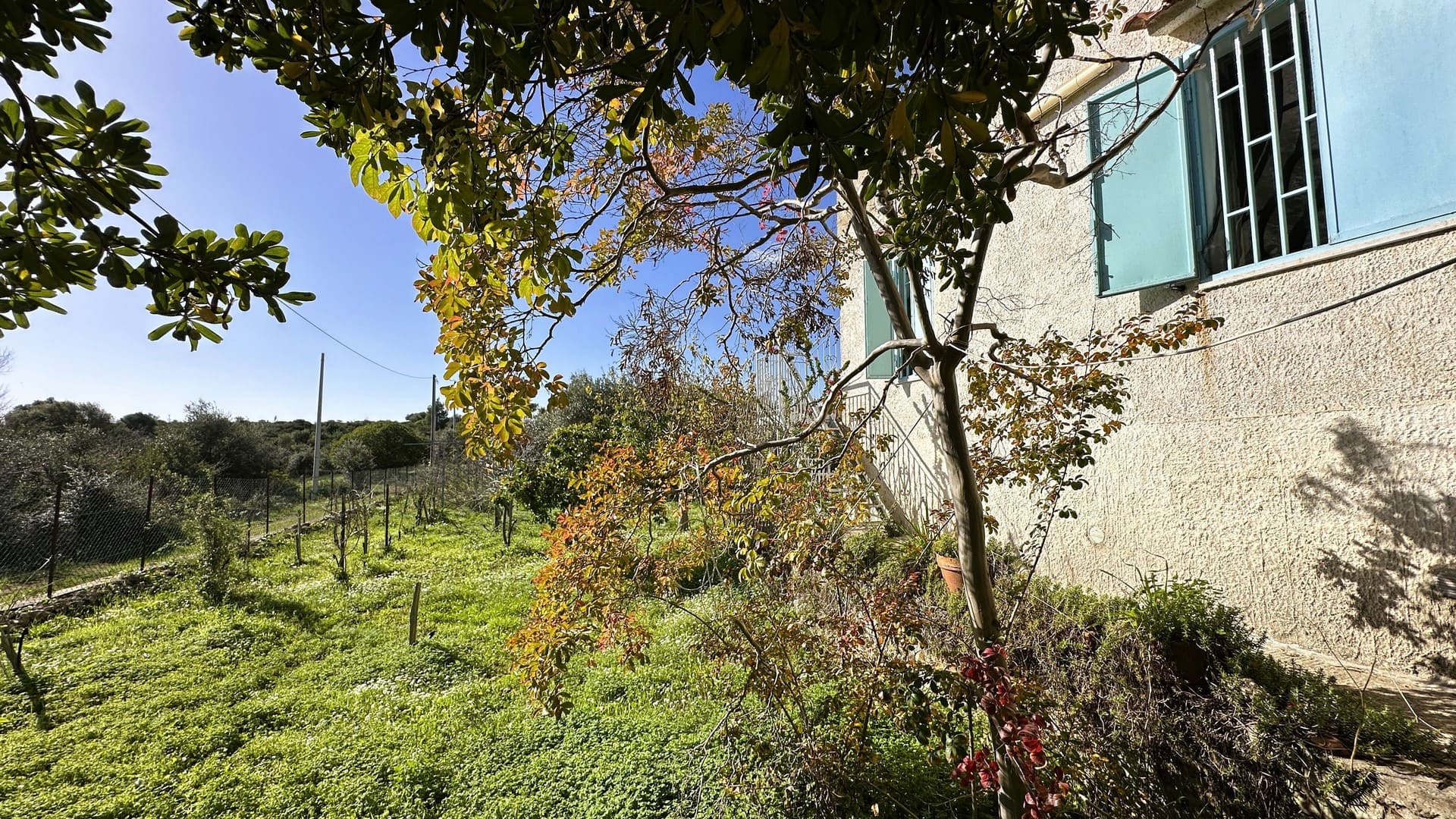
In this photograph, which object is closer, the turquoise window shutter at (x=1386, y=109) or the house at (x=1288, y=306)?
the turquoise window shutter at (x=1386, y=109)

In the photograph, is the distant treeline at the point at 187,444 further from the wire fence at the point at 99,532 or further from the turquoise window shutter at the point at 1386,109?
the turquoise window shutter at the point at 1386,109

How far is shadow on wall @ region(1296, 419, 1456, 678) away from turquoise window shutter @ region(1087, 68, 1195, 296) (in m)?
1.32

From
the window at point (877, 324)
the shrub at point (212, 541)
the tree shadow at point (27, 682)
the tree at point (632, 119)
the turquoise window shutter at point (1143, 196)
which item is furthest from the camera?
the shrub at point (212, 541)

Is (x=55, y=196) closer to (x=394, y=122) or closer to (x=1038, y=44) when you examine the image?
(x=394, y=122)

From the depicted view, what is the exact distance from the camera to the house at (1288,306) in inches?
104

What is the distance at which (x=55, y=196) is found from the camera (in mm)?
960

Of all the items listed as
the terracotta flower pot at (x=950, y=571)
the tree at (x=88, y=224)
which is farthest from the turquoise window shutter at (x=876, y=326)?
the tree at (x=88, y=224)

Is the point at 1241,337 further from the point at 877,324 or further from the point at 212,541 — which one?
the point at 212,541

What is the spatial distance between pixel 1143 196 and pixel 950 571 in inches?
114

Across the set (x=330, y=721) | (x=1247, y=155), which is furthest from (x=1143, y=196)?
(x=330, y=721)

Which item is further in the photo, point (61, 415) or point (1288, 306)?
point (61, 415)

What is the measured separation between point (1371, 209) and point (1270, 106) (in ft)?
2.82

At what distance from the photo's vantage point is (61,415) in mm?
17453

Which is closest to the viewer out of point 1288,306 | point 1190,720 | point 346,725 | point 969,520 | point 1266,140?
point 969,520
